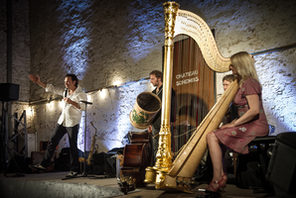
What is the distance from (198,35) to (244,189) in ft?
5.35

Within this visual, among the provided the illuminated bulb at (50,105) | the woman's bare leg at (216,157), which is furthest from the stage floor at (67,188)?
the illuminated bulb at (50,105)

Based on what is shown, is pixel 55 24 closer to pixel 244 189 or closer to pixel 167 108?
pixel 167 108

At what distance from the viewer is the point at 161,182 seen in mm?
2533

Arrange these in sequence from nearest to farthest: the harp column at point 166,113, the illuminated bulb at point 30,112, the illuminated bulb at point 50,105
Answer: the harp column at point 166,113 → the illuminated bulb at point 50,105 → the illuminated bulb at point 30,112

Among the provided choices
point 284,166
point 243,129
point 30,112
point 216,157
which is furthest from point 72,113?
point 30,112

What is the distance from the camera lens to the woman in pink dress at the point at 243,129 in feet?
7.83

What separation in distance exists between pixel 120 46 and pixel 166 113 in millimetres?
4111

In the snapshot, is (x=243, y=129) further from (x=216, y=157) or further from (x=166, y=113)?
(x=166, y=113)

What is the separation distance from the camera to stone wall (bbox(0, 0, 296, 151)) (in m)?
4.03

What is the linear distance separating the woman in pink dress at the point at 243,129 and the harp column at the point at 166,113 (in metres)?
0.43

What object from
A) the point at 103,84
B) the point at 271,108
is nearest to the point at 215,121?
the point at 271,108

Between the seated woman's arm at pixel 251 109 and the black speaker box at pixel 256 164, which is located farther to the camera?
the black speaker box at pixel 256 164

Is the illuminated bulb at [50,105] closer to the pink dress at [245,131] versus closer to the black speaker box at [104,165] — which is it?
the black speaker box at [104,165]

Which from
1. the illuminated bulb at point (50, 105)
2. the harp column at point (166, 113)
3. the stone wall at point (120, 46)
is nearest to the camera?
the harp column at point (166, 113)
